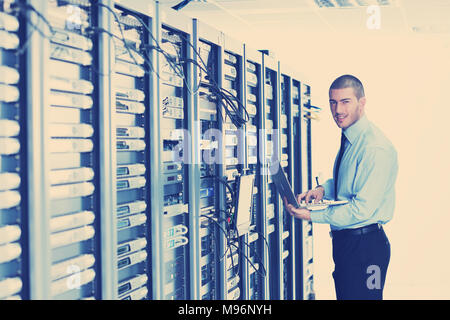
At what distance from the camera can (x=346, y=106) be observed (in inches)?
116

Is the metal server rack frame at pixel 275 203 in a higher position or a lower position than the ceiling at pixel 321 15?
lower

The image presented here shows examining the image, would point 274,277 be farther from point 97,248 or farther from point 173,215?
point 97,248

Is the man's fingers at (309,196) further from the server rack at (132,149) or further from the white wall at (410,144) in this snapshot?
the server rack at (132,149)

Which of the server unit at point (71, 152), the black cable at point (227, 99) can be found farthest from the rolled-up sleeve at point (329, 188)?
the server unit at point (71, 152)

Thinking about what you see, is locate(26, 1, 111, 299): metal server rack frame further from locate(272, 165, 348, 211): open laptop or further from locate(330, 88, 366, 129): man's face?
locate(330, 88, 366, 129): man's face

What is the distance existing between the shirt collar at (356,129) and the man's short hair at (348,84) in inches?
6.5

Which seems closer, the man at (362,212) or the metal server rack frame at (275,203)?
the man at (362,212)

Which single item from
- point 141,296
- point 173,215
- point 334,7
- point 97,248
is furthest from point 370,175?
point 334,7

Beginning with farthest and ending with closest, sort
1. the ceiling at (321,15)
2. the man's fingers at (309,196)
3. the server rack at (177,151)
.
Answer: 1. the ceiling at (321,15)
2. the man's fingers at (309,196)
3. the server rack at (177,151)

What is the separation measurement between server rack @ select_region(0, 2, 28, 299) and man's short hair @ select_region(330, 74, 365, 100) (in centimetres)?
198

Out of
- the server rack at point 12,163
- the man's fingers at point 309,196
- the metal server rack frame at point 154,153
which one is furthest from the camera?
the man's fingers at point 309,196

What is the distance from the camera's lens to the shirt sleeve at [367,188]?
2.64m

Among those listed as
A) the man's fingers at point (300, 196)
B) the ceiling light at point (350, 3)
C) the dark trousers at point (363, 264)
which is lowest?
the dark trousers at point (363, 264)

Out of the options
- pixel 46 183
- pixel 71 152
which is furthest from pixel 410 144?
pixel 46 183
